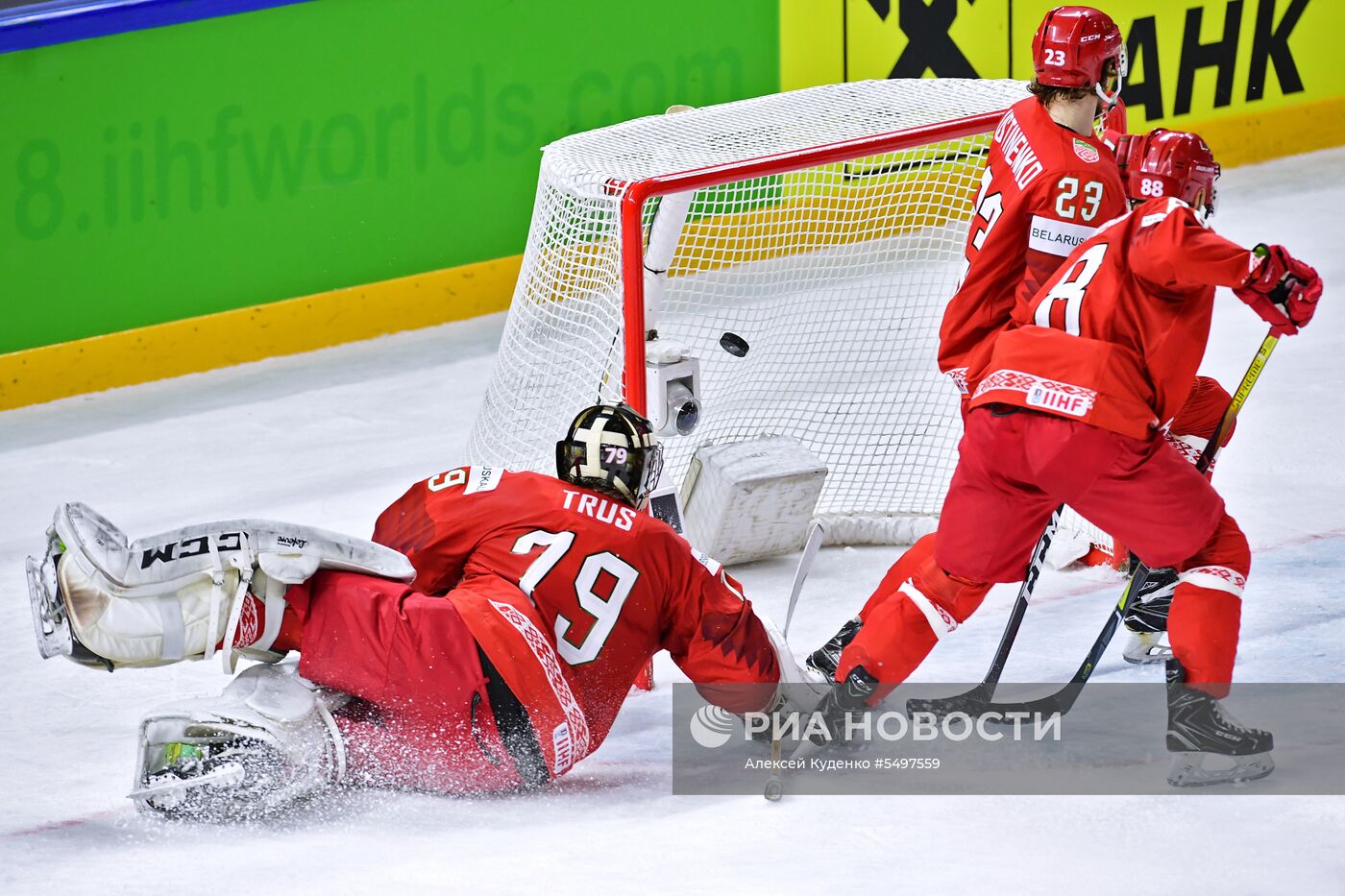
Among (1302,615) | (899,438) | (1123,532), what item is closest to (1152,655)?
(1302,615)

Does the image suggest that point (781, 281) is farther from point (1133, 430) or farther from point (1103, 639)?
point (1133, 430)

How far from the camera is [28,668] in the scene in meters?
4.23

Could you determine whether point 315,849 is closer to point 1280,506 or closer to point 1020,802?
point 1020,802

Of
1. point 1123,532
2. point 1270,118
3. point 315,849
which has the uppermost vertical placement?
point 1123,532

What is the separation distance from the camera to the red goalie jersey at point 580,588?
11.1 ft

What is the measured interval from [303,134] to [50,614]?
3.40 m

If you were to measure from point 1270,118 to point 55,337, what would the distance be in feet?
15.8

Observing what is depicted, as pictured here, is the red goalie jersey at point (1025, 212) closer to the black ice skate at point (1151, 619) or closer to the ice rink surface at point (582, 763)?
the black ice skate at point (1151, 619)

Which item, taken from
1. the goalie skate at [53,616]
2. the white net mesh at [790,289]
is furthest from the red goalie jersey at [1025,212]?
the goalie skate at [53,616]

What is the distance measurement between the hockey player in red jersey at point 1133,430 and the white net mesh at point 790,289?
3.57 ft

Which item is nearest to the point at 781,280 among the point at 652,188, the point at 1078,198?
the point at 652,188

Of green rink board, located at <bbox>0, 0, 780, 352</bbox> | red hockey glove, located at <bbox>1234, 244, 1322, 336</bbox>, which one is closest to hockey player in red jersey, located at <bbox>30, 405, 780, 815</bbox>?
red hockey glove, located at <bbox>1234, 244, 1322, 336</bbox>

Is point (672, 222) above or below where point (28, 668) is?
above

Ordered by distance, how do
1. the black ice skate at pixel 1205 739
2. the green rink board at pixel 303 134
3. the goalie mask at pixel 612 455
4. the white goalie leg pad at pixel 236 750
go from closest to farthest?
the white goalie leg pad at pixel 236 750 < the black ice skate at pixel 1205 739 < the goalie mask at pixel 612 455 < the green rink board at pixel 303 134
